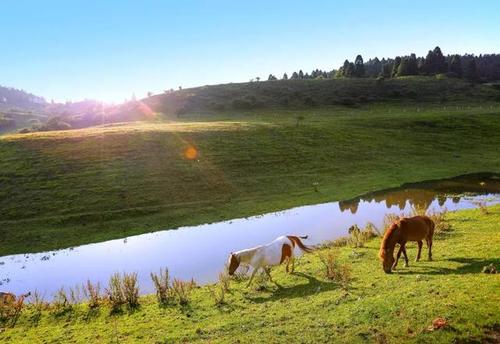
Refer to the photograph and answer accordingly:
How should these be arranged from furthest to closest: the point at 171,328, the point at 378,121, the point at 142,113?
the point at 142,113
the point at 378,121
the point at 171,328

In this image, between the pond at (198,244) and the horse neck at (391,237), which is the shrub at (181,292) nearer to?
the pond at (198,244)

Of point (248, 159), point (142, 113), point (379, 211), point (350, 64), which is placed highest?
point (350, 64)

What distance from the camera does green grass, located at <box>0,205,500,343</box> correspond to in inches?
469

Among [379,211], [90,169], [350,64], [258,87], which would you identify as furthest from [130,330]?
[350,64]

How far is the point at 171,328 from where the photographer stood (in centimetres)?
1411

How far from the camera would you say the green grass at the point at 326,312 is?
11914mm

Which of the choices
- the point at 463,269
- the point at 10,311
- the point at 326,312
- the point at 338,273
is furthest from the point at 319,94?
the point at 326,312

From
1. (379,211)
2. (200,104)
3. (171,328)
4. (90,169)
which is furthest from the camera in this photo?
(200,104)

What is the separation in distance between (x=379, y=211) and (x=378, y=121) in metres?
45.0

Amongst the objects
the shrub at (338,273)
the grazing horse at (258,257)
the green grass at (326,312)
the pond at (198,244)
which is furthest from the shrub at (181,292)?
the shrub at (338,273)

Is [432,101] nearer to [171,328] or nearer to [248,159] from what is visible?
[248,159]

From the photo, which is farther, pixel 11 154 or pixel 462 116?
pixel 462 116

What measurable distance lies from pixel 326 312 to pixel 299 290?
3.26 m

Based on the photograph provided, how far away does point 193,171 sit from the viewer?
46375mm
